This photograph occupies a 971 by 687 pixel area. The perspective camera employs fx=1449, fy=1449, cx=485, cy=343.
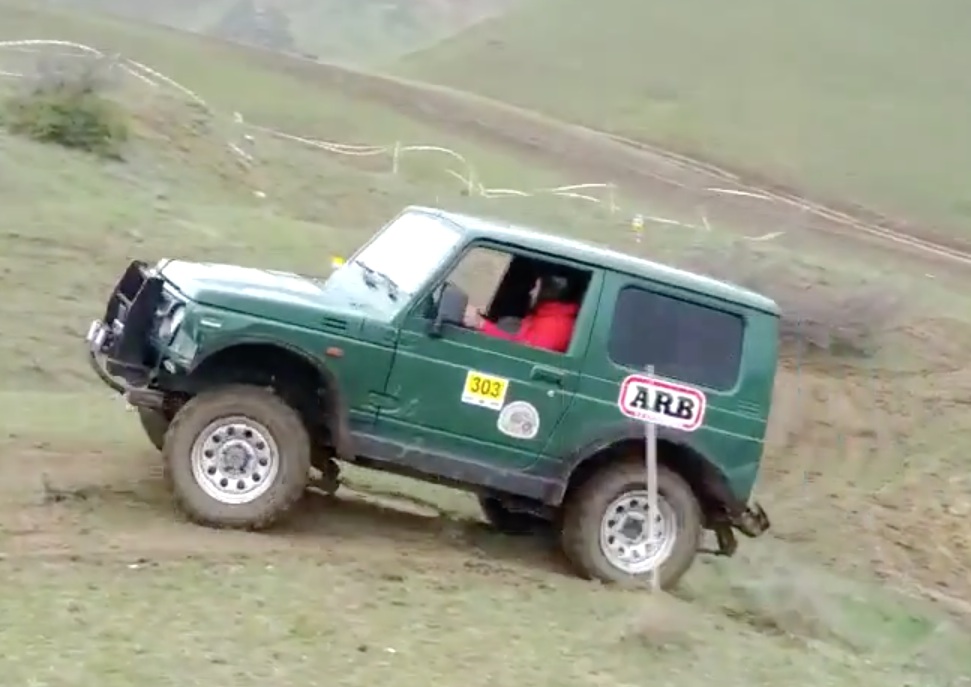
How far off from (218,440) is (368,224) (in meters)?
15.7

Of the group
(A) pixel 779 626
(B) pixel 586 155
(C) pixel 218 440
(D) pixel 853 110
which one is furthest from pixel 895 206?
(C) pixel 218 440

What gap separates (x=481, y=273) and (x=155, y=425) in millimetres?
2276

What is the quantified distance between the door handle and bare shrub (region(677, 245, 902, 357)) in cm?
1271

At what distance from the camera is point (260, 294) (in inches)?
316

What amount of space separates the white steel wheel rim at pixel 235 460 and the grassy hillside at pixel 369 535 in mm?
262

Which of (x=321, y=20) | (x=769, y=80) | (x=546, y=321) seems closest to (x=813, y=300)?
(x=546, y=321)

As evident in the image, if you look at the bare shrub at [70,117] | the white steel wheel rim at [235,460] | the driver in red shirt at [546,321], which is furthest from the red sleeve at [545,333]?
the bare shrub at [70,117]

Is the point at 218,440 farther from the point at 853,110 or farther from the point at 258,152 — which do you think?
the point at 853,110

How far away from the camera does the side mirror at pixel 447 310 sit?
824 centimetres

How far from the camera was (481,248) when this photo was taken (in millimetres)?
8391

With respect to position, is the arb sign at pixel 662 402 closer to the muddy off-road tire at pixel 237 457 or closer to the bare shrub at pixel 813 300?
the muddy off-road tire at pixel 237 457

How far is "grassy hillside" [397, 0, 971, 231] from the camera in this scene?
3691 centimetres

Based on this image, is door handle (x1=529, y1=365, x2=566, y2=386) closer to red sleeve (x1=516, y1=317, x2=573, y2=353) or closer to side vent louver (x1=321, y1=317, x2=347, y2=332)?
red sleeve (x1=516, y1=317, x2=573, y2=353)

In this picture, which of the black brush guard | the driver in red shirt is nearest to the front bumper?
the black brush guard
